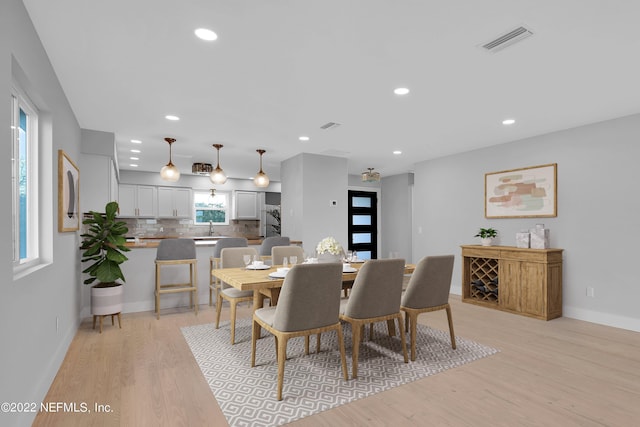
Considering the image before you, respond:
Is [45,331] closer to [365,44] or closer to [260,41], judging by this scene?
[260,41]

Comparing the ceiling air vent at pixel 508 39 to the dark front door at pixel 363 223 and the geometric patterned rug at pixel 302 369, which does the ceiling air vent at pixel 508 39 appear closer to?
the geometric patterned rug at pixel 302 369

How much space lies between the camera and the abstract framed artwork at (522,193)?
4605mm

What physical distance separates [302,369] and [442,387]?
1082mm

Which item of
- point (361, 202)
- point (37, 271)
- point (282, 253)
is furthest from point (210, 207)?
point (37, 271)

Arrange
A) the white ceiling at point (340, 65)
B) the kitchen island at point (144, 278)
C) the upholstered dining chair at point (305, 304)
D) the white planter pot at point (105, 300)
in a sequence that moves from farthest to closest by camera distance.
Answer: the kitchen island at point (144, 278)
the white planter pot at point (105, 300)
the upholstered dining chair at point (305, 304)
the white ceiling at point (340, 65)

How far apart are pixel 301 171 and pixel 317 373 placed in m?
3.72

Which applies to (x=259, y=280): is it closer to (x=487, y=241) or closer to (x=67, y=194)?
(x=67, y=194)

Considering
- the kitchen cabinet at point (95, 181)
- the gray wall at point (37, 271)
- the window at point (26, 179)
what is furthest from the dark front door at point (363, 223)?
the window at point (26, 179)

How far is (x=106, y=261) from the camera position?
390 centimetres

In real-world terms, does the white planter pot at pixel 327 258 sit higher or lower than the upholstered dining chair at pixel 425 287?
higher

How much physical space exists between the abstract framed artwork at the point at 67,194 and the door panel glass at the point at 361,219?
19.9ft

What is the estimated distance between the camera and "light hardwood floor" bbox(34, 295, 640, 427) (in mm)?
A: 2129

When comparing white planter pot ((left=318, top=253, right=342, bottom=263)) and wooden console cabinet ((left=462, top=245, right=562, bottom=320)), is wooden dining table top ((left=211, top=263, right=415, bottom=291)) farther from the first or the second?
wooden console cabinet ((left=462, top=245, right=562, bottom=320))

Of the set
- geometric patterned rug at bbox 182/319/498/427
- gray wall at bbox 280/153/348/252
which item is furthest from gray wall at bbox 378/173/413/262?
geometric patterned rug at bbox 182/319/498/427
